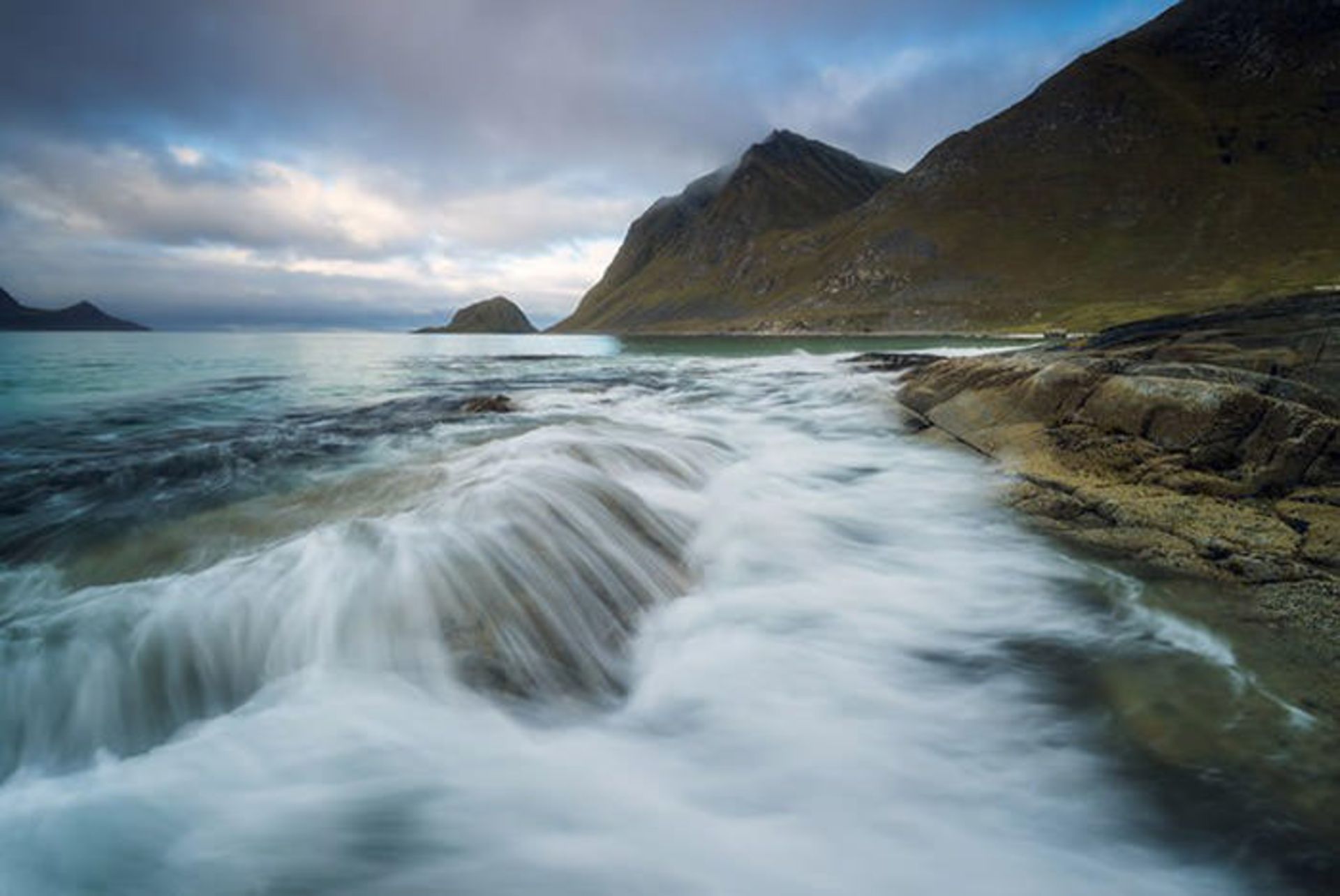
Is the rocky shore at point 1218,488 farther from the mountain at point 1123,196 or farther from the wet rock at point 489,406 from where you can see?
the mountain at point 1123,196

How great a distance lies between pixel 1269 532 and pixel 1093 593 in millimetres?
1611

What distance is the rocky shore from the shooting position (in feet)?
10.2

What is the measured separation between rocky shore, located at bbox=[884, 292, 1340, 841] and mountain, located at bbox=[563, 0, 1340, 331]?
7443cm

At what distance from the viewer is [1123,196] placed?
11088 cm

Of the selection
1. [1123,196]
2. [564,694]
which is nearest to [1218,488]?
[564,694]

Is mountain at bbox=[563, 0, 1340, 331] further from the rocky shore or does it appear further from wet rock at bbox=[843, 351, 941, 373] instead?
the rocky shore

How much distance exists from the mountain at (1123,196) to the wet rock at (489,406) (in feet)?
248

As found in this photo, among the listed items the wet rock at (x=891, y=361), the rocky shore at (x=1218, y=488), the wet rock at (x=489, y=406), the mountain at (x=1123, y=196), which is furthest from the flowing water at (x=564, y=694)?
the mountain at (x=1123, y=196)

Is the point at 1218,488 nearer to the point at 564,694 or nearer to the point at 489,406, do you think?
the point at 564,694

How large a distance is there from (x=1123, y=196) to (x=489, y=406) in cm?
13720

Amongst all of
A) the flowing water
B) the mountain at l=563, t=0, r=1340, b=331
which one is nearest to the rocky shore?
the flowing water

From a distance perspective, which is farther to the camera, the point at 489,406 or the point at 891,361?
the point at 891,361

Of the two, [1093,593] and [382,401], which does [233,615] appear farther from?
[382,401]

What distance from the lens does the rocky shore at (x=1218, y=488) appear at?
3102mm
